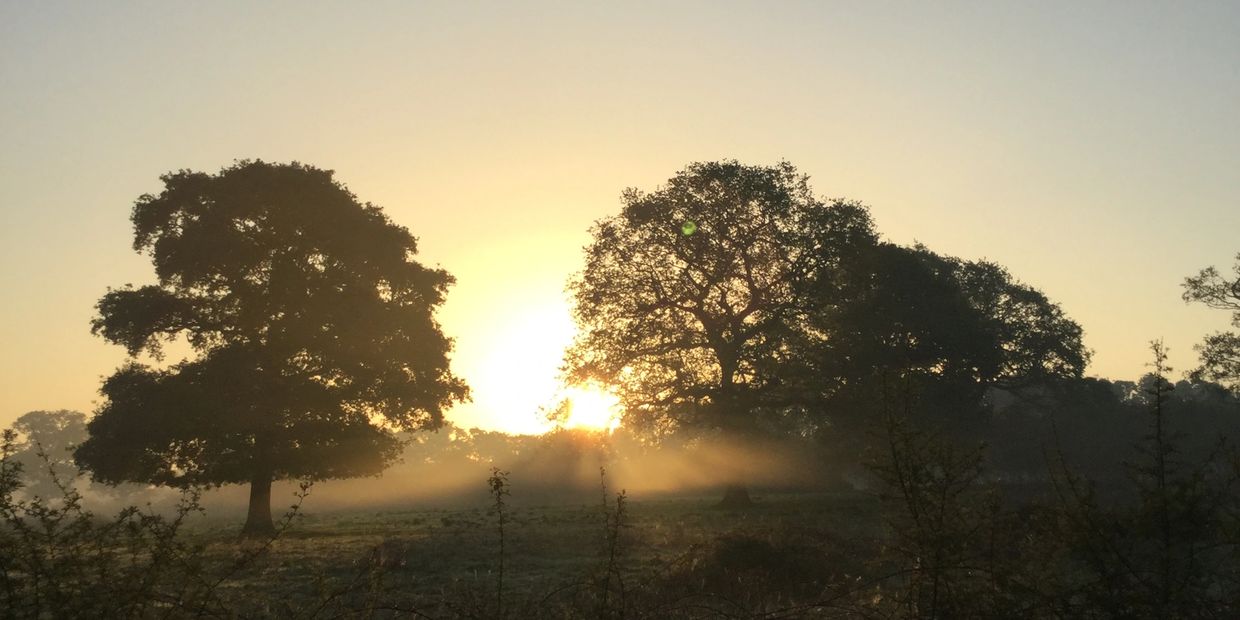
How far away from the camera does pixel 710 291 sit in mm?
37031

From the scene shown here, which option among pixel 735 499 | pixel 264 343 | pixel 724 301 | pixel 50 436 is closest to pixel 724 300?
pixel 724 301

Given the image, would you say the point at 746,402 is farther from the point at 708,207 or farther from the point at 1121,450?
the point at 1121,450

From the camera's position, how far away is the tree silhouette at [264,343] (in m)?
26.2

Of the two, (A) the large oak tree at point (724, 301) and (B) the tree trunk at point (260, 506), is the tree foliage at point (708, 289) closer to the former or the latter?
(A) the large oak tree at point (724, 301)

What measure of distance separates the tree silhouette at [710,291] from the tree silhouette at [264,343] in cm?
948

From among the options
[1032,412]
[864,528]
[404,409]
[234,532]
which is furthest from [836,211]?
[1032,412]

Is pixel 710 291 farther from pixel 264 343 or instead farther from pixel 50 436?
pixel 50 436

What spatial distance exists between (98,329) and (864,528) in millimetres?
25089

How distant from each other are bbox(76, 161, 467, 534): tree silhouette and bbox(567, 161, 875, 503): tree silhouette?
9479mm

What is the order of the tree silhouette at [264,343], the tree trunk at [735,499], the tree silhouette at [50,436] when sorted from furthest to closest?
the tree silhouette at [50,436], the tree trunk at [735,499], the tree silhouette at [264,343]

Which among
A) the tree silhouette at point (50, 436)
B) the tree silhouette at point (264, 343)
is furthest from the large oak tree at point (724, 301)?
the tree silhouette at point (50, 436)

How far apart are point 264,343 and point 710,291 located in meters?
18.7

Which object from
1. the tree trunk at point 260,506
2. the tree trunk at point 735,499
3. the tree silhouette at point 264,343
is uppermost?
the tree silhouette at point 264,343

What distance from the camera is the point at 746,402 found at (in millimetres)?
36688
